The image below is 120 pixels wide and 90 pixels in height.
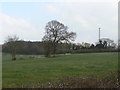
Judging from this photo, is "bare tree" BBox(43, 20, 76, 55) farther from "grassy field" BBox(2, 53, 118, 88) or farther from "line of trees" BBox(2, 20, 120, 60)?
"grassy field" BBox(2, 53, 118, 88)

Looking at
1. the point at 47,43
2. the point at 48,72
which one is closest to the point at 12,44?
the point at 47,43

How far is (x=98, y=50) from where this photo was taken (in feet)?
271

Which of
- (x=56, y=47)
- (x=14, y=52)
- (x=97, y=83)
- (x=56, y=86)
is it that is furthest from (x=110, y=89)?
(x=56, y=47)

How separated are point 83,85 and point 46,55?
55185 mm

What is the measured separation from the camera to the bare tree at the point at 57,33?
66.3 m

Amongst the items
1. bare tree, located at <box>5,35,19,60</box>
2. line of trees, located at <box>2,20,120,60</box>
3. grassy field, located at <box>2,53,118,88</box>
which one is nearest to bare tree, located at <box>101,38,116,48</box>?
line of trees, located at <box>2,20,120,60</box>

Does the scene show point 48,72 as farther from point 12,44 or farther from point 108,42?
point 108,42

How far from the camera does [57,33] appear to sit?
67.9 m

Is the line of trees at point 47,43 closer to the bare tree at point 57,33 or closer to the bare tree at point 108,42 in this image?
the bare tree at point 57,33

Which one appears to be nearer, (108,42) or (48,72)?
(48,72)

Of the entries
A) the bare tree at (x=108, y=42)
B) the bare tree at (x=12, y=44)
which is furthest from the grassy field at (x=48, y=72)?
the bare tree at (x=108, y=42)

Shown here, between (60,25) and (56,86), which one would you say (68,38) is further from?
(56,86)

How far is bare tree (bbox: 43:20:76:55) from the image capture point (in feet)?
218

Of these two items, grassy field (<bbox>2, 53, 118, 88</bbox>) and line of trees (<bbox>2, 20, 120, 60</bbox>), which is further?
line of trees (<bbox>2, 20, 120, 60</bbox>)
